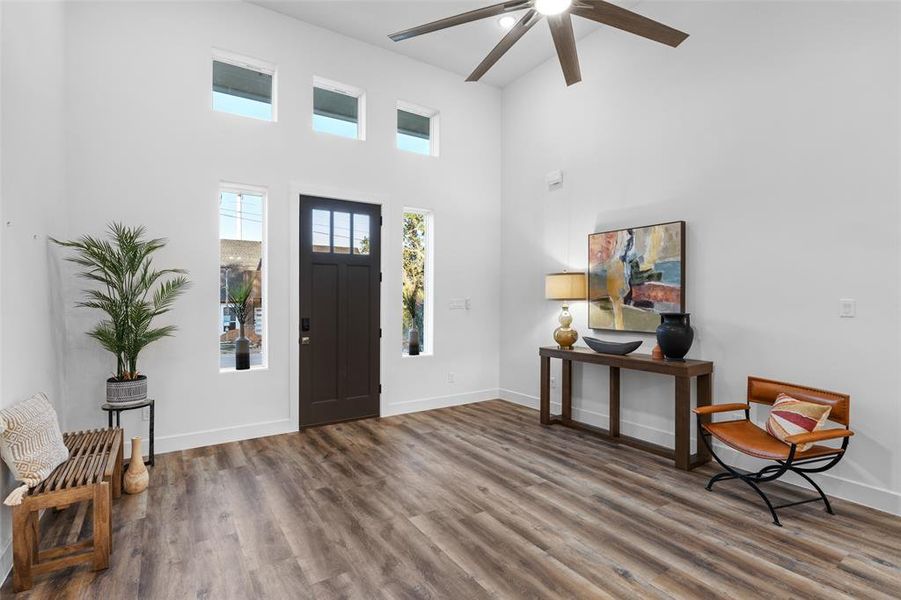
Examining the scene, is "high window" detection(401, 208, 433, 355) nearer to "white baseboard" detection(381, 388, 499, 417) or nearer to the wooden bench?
"white baseboard" detection(381, 388, 499, 417)

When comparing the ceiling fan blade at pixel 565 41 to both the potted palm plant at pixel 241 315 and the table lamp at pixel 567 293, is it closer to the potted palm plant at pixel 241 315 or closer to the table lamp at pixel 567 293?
the table lamp at pixel 567 293

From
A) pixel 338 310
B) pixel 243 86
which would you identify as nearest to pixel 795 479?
pixel 338 310

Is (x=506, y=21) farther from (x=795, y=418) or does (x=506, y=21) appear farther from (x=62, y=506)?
(x=62, y=506)

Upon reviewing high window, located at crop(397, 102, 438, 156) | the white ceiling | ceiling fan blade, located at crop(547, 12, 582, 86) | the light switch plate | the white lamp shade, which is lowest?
the light switch plate

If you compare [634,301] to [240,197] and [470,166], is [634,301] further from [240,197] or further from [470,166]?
[240,197]

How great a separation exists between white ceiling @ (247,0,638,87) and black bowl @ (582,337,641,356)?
10.6ft

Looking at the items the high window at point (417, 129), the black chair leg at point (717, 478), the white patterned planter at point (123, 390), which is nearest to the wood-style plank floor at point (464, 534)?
the black chair leg at point (717, 478)

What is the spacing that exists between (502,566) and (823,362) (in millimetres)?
2706

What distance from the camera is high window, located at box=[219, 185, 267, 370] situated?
4.43 meters

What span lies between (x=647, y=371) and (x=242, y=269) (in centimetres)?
398

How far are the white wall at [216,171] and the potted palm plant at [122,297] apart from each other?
17 centimetres

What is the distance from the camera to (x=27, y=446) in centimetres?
226

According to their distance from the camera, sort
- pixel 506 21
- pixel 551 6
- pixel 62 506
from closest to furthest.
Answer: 1. pixel 62 506
2. pixel 551 6
3. pixel 506 21

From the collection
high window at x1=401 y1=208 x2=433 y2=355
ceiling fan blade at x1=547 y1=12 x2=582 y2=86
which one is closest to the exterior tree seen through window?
high window at x1=401 y1=208 x2=433 y2=355
